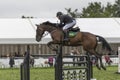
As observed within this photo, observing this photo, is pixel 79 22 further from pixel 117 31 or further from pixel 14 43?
pixel 14 43

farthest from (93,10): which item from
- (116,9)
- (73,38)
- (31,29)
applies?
Result: (73,38)

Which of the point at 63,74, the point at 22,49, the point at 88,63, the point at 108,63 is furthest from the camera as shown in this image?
the point at 22,49

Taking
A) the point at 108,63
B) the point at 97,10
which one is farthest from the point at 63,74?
the point at 97,10

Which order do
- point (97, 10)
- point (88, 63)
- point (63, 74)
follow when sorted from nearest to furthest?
point (63, 74) → point (88, 63) → point (97, 10)

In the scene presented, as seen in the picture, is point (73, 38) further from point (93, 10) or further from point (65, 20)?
point (93, 10)

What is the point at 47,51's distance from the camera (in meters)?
36.2

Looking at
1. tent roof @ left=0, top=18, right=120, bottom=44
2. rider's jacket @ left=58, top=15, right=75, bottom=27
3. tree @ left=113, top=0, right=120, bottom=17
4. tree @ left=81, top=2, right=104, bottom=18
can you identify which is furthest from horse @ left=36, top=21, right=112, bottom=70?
tree @ left=113, top=0, right=120, bottom=17

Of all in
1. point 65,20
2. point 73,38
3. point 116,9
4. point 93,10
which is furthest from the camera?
point 116,9

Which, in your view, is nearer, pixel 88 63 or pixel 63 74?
pixel 63 74

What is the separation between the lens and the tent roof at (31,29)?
32781 millimetres

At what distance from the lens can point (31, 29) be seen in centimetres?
3412

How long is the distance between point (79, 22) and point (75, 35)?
67.1 feet

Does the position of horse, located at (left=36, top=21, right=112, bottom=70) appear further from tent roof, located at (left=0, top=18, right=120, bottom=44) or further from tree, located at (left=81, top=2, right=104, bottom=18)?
tree, located at (left=81, top=2, right=104, bottom=18)

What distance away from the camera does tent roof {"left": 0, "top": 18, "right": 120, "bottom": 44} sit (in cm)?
3278
